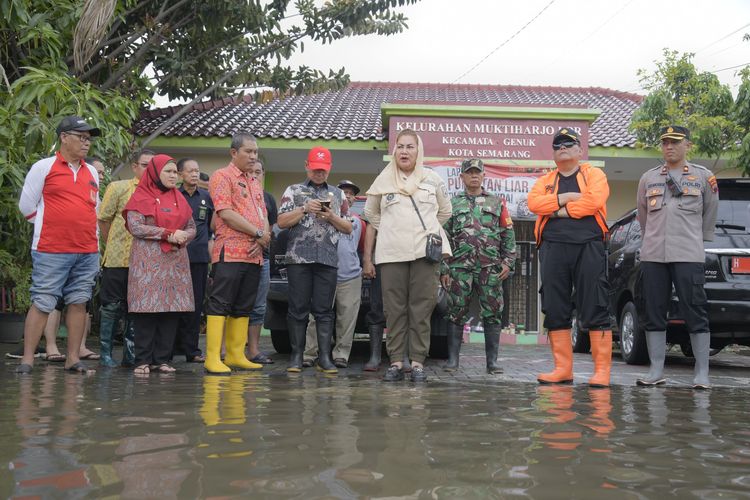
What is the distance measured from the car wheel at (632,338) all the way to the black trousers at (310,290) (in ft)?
10.4

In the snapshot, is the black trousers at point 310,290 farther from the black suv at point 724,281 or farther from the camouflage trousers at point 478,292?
the black suv at point 724,281

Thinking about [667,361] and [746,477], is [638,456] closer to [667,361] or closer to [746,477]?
[746,477]

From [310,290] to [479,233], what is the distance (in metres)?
1.50

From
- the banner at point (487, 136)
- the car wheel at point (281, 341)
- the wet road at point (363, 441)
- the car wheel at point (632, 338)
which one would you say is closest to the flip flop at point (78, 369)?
the wet road at point (363, 441)

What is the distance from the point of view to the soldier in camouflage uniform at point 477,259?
23.2 feet

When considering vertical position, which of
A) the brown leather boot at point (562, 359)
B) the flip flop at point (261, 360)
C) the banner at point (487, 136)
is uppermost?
the banner at point (487, 136)

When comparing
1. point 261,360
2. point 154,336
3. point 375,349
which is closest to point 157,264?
point 154,336

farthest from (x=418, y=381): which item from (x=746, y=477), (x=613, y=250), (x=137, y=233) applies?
(x=613, y=250)

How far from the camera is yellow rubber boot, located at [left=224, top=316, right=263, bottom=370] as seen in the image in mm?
6867

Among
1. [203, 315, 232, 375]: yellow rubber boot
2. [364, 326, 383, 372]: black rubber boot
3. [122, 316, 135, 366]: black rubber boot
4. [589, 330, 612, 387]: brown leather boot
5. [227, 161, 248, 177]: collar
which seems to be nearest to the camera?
[589, 330, 612, 387]: brown leather boot

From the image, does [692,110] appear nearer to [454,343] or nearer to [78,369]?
[454,343]

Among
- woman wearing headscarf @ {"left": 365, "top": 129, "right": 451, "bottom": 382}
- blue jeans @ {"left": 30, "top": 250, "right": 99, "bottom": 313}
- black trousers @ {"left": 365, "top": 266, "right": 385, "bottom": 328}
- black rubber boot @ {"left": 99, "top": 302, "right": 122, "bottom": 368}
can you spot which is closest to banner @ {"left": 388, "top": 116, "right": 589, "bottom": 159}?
black trousers @ {"left": 365, "top": 266, "right": 385, "bottom": 328}

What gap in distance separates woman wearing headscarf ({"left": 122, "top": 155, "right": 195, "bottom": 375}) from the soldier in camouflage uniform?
2.17 m

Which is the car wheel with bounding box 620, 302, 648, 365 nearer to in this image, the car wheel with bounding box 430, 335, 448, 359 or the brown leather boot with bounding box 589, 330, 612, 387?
the car wheel with bounding box 430, 335, 448, 359
